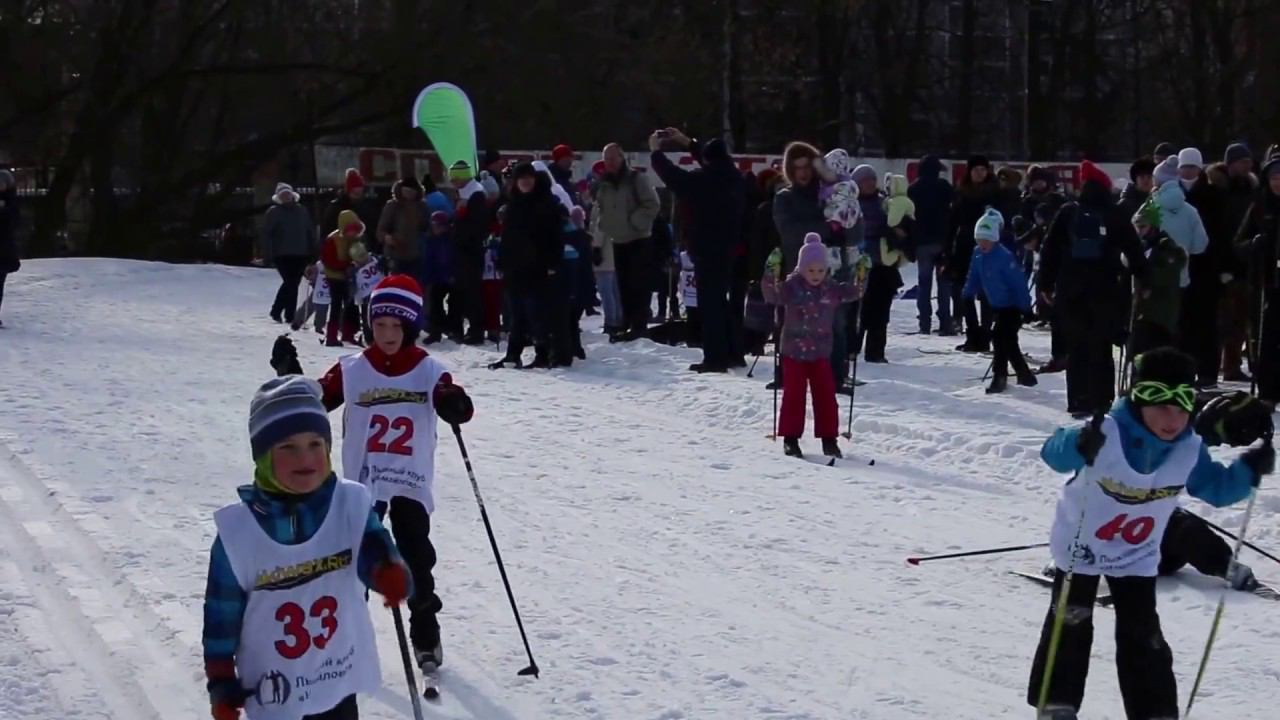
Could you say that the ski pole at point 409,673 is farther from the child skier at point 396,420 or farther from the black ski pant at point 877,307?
the black ski pant at point 877,307

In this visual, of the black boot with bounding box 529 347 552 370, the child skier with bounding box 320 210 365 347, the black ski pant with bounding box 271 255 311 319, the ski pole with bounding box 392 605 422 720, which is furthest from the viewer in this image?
the black ski pant with bounding box 271 255 311 319

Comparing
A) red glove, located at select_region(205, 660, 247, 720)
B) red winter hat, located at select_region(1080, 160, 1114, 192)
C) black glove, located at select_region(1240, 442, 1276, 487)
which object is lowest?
red glove, located at select_region(205, 660, 247, 720)

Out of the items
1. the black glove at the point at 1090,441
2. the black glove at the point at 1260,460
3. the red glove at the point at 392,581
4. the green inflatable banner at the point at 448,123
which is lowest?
the red glove at the point at 392,581

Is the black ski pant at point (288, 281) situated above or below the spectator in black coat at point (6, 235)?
below

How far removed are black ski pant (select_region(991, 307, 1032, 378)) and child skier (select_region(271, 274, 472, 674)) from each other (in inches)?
319

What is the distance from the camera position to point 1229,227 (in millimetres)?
13562

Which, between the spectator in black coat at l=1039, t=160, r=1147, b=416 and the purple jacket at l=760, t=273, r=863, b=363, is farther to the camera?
the spectator in black coat at l=1039, t=160, r=1147, b=416

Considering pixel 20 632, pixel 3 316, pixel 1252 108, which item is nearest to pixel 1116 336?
pixel 20 632

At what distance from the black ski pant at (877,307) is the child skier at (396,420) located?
9.38 meters

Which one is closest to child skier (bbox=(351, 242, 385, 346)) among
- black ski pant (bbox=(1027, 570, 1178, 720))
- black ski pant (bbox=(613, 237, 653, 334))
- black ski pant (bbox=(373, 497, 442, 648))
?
black ski pant (bbox=(613, 237, 653, 334))

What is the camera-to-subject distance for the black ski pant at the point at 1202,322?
13492mm

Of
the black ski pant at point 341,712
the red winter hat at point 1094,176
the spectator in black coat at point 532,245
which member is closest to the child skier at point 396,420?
the black ski pant at point 341,712

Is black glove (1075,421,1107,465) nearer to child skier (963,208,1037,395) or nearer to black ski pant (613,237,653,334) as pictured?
child skier (963,208,1037,395)

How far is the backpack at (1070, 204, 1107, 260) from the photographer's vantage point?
1199cm
